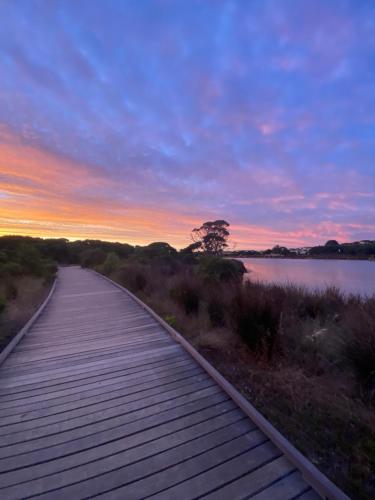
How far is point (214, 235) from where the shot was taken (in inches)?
1172

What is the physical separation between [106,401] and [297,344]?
311 cm

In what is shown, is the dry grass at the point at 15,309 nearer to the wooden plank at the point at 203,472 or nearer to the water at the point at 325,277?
the wooden plank at the point at 203,472

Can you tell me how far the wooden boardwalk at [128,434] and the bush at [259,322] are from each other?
0.97m

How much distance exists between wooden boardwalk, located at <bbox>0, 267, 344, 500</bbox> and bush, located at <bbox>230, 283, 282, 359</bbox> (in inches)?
38.3

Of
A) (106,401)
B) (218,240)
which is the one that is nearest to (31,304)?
(106,401)

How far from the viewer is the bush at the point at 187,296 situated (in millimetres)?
7023

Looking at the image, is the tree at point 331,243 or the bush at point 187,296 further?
the tree at point 331,243

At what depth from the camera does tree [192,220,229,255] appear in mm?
29516

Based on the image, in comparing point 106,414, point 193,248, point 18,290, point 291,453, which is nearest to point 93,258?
point 193,248

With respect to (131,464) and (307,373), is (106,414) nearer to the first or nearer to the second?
(131,464)

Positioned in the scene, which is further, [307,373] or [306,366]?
[306,366]

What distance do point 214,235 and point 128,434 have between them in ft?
91.8

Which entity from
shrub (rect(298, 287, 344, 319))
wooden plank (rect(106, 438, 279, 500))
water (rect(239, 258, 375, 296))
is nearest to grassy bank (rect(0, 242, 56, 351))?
wooden plank (rect(106, 438, 279, 500))

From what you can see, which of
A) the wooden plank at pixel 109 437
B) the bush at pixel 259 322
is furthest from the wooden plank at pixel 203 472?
the bush at pixel 259 322
